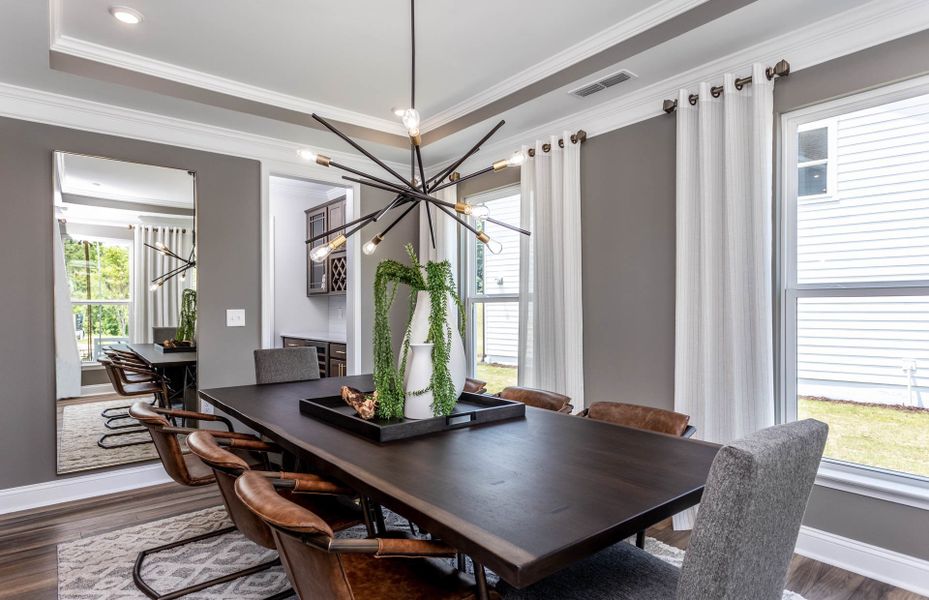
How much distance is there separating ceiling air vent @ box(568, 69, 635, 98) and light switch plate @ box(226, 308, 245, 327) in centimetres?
290

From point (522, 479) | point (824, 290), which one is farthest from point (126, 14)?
point (824, 290)

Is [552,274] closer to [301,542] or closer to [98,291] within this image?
[301,542]

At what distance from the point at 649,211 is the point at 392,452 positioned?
239 cm

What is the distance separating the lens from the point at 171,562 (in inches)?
99.4

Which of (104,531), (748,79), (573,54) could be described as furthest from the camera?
(573,54)

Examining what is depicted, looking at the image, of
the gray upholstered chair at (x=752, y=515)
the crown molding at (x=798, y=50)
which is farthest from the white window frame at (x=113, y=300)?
the gray upholstered chair at (x=752, y=515)

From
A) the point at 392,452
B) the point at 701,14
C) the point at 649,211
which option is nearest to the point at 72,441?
the point at 392,452

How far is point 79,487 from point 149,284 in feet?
4.62

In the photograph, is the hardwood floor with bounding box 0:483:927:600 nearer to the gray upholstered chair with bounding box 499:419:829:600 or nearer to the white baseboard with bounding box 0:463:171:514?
the white baseboard with bounding box 0:463:171:514

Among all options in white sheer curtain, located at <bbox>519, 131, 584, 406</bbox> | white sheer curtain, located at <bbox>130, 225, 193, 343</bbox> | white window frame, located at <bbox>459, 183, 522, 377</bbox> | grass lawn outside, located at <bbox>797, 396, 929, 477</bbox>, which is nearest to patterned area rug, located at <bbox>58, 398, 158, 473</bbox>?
white sheer curtain, located at <bbox>130, 225, 193, 343</bbox>

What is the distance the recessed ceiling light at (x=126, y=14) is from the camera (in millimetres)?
2613

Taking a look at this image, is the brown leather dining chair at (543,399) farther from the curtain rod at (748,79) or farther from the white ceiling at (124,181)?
the white ceiling at (124,181)

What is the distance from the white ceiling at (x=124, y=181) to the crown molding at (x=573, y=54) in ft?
6.44

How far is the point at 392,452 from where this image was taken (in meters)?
1.64
